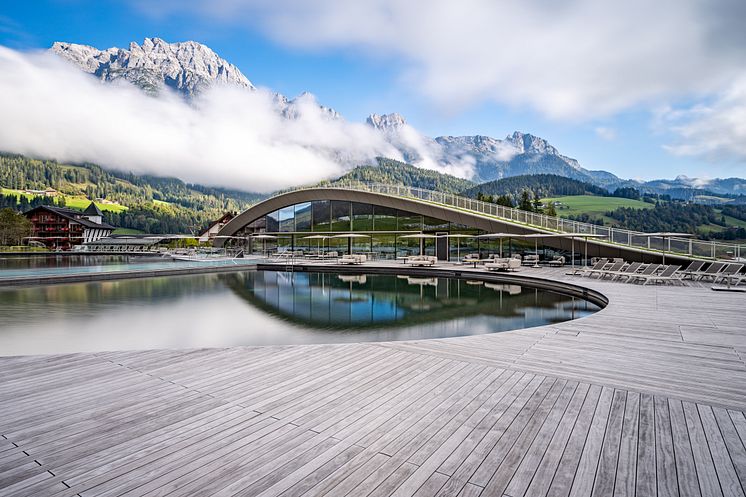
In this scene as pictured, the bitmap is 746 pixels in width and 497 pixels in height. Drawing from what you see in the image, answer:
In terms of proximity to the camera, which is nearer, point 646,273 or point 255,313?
point 255,313

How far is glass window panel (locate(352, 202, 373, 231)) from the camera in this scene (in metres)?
28.9

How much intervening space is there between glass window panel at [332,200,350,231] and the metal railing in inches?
51.5

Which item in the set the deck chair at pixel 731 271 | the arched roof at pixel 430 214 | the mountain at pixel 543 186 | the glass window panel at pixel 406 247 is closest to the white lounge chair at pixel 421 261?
the arched roof at pixel 430 214

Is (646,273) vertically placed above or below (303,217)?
below

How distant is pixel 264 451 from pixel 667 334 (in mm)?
5749

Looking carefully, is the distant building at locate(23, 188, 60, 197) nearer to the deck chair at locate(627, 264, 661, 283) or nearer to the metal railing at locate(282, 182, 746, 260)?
the metal railing at locate(282, 182, 746, 260)

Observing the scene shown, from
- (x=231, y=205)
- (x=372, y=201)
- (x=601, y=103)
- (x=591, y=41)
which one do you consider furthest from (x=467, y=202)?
(x=231, y=205)

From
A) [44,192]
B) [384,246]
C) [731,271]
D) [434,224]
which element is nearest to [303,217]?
[384,246]

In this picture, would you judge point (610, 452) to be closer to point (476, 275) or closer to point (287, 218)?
point (476, 275)

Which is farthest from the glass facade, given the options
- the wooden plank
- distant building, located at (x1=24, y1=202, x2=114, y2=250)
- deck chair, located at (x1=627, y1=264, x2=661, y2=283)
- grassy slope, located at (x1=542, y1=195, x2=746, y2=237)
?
distant building, located at (x1=24, y1=202, x2=114, y2=250)

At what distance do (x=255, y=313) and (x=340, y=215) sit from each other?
19.8 m

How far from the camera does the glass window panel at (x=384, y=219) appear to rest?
92.2 ft

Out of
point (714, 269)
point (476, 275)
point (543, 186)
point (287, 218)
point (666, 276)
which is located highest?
point (543, 186)

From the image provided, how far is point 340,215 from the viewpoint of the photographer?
30.3 meters
